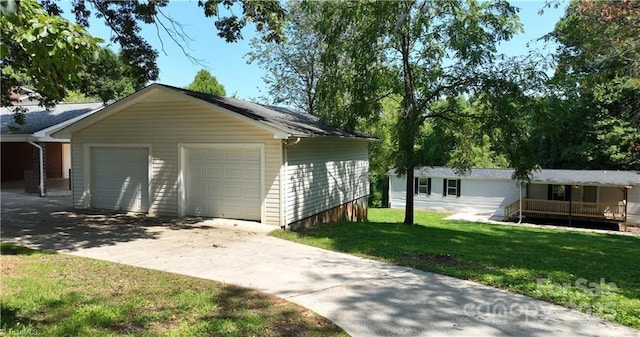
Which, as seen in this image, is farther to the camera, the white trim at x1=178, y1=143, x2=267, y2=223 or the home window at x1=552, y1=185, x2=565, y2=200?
the home window at x1=552, y1=185, x2=565, y2=200

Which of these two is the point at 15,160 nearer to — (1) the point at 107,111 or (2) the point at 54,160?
(2) the point at 54,160

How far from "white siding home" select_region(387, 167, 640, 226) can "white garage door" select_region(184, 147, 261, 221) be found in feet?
44.1

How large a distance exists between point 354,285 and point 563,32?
10.4m

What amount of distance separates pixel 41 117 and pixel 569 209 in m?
27.3

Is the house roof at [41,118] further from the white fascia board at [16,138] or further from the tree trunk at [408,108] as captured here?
the tree trunk at [408,108]

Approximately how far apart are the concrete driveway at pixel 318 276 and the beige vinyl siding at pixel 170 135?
0.88 metres

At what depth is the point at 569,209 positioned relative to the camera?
925 inches

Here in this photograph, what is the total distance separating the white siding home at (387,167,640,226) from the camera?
23109mm

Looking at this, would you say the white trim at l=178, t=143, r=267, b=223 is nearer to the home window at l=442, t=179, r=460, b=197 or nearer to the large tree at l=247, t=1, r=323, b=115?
the large tree at l=247, t=1, r=323, b=115

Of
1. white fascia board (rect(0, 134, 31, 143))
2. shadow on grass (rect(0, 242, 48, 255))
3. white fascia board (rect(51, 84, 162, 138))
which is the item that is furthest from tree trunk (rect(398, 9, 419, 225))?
white fascia board (rect(0, 134, 31, 143))

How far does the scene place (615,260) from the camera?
8211 mm

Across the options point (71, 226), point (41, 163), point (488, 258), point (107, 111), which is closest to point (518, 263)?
point (488, 258)

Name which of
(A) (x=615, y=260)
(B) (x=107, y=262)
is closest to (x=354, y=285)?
(B) (x=107, y=262)

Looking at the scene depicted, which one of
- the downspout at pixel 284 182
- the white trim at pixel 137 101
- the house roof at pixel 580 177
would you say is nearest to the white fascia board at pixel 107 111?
the white trim at pixel 137 101
